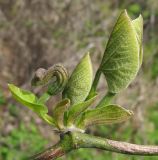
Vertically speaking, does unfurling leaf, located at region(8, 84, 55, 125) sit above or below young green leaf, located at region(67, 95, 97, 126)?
above

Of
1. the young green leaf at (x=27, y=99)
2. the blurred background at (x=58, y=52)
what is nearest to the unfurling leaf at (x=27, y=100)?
the young green leaf at (x=27, y=99)

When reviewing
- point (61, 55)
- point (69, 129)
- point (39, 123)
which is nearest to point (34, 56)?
point (61, 55)

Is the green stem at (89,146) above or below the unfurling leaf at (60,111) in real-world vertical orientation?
below

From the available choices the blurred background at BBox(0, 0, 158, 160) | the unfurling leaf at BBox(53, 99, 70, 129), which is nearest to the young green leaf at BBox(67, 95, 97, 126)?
the unfurling leaf at BBox(53, 99, 70, 129)

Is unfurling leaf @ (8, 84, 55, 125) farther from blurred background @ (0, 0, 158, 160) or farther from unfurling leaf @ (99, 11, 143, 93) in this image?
blurred background @ (0, 0, 158, 160)

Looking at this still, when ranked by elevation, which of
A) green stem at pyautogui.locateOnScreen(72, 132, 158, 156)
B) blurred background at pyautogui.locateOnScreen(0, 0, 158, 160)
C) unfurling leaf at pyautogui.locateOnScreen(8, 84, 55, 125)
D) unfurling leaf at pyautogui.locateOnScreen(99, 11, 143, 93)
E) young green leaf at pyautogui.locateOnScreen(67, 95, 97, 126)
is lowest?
green stem at pyautogui.locateOnScreen(72, 132, 158, 156)

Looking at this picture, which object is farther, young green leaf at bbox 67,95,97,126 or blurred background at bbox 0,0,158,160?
blurred background at bbox 0,0,158,160

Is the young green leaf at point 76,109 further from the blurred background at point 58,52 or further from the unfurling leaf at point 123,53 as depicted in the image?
the blurred background at point 58,52

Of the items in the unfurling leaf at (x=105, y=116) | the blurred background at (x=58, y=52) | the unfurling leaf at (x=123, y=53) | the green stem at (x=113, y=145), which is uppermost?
the blurred background at (x=58, y=52)

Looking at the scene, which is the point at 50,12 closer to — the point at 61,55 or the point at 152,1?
the point at 61,55
